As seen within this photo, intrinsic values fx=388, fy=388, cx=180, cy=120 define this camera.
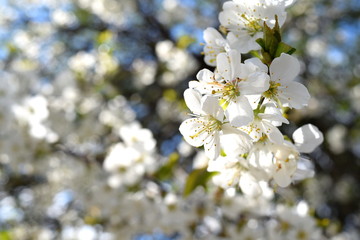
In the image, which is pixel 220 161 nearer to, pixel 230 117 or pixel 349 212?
pixel 230 117

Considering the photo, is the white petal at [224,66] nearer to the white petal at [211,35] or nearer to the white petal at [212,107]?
the white petal at [212,107]


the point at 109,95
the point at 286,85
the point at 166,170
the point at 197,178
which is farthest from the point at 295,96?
the point at 109,95

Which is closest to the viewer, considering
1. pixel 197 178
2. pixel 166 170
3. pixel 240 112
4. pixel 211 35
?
pixel 240 112

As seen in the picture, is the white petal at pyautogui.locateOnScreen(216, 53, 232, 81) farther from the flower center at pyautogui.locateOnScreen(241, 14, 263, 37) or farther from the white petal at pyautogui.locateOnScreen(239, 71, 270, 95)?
the flower center at pyautogui.locateOnScreen(241, 14, 263, 37)

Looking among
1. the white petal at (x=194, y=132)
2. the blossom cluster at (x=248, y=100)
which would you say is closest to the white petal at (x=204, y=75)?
the blossom cluster at (x=248, y=100)

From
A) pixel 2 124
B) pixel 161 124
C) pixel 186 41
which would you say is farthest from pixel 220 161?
pixel 161 124

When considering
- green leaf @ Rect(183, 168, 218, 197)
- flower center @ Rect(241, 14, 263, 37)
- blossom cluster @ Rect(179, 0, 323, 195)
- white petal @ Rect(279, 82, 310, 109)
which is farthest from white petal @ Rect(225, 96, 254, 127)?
green leaf @ Rect(183, 168, 218, 197)

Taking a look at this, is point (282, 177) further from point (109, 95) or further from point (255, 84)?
point (109, 95)
